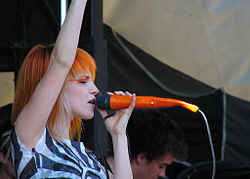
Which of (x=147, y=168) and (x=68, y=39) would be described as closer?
(x=68, y=39)

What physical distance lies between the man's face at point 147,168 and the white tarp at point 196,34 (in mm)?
1026

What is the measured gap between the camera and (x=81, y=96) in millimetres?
1332

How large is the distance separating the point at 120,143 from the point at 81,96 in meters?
0.22

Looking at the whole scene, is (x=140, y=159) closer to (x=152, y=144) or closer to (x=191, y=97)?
(x=152, y=144)

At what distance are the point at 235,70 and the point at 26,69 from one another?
208cm

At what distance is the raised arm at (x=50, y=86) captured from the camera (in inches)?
46.7

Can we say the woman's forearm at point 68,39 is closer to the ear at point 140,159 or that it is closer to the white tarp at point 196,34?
the ear at point 140,159

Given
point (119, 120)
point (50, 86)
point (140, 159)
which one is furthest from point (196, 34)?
point (50, 86)

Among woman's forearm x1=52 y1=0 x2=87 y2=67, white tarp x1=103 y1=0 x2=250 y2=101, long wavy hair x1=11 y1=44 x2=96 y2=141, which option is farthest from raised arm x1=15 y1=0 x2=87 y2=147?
white tarp x1=103 y1=0 x2=250 y2=101

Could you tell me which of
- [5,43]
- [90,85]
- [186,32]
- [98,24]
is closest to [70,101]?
[90,85]

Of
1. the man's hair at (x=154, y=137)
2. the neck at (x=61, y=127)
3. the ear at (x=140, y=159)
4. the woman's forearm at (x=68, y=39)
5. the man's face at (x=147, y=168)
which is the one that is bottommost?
the man's face at (x=147, y=168)

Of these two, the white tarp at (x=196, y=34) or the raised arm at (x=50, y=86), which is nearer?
the raised arm at (x=50, y=86)

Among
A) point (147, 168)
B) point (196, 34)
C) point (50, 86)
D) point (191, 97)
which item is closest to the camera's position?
point (50, 86)

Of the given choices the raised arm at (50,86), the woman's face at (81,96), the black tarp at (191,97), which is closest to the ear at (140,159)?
the black tarp at (191,97)
